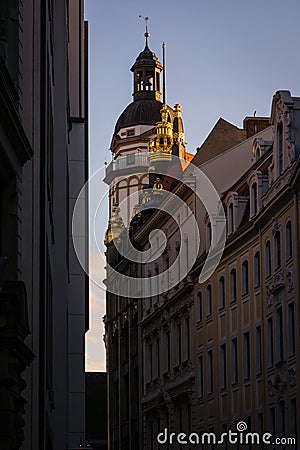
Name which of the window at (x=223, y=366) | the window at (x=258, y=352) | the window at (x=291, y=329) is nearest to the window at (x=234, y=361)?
the window at (x=223, y=366)

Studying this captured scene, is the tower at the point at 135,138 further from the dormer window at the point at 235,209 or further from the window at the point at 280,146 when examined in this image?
the window at the point at 280,146

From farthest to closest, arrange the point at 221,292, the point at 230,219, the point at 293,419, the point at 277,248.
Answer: the point at 221,292
the point at 230,219
the point at 277,248
the point at 293,419

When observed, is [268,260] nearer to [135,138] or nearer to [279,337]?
[279,337]

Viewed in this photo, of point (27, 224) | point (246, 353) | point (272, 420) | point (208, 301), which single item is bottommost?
point (27, 224)

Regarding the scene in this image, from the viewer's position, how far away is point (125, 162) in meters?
122

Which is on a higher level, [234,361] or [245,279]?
[245,279]

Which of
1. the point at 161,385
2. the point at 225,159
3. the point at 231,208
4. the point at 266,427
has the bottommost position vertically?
the point at 266,427

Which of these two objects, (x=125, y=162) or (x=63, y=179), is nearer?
(x=63, y=179)

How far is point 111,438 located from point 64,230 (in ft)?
197

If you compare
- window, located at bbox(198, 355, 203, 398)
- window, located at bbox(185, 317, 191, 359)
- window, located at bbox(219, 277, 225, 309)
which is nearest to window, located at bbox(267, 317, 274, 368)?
window, located at bbox(219, 277, 225, 309)

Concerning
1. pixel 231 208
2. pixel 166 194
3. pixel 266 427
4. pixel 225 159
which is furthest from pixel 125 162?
pixel 266 427

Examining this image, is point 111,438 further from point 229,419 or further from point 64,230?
point 64,230

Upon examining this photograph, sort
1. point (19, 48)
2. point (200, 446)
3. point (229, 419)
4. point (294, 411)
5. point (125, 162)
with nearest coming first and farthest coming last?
1. point (19, 48)
2. point (294, 411)
3. point (229, 419)
4. point (200, 446)
5. point (125, 162)

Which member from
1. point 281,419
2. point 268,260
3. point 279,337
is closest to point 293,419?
point 281,419
